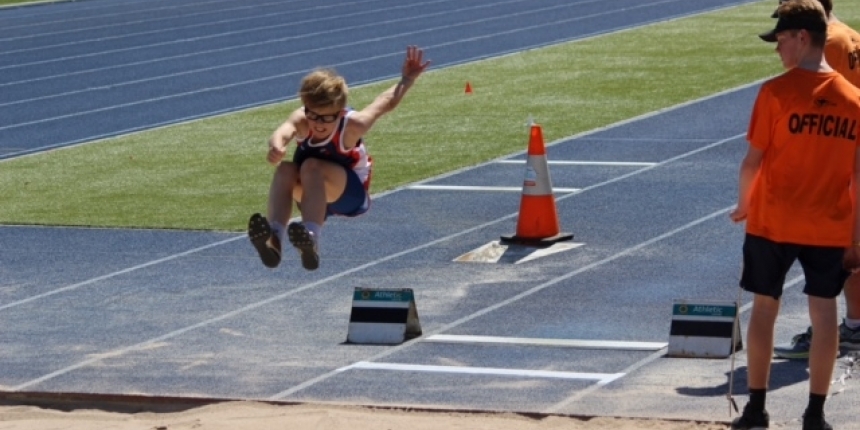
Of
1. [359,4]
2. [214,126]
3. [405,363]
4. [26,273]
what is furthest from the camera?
[359,4]

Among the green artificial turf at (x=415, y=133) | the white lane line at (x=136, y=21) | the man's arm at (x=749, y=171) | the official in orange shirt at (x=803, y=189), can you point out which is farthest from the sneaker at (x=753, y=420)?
the white lane line at (x=136, y=21)

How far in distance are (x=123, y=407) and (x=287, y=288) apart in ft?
9.55

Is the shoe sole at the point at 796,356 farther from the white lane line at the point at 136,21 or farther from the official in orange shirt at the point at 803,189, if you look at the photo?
the white lane line at the point at 136,21

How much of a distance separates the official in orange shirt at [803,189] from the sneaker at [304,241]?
213 cm

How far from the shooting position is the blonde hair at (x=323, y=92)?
8.56m

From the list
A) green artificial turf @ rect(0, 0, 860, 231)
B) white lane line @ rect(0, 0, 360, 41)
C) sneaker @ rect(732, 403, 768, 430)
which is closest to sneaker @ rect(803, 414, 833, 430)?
sneaker @ rect(732, 403, 768, 430)

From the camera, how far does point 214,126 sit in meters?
20.7

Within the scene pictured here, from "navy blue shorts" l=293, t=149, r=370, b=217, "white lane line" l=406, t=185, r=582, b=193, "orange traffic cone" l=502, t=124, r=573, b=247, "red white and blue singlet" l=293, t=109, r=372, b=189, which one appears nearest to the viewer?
"red white and blue singlet" l=293, t=109, r=372, b=189

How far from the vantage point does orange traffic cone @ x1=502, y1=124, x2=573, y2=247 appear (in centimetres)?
1284

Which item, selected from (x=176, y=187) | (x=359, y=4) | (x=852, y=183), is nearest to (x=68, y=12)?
(x=359, y=4)

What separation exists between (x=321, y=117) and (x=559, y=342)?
2.27m

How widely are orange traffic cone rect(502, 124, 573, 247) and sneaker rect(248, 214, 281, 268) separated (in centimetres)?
426

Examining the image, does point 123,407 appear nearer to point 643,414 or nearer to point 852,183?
point 643,414

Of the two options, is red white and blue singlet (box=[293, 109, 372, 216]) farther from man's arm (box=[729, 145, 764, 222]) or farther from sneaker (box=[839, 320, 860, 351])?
sneaker (box=[839, 320, 860, 351])
